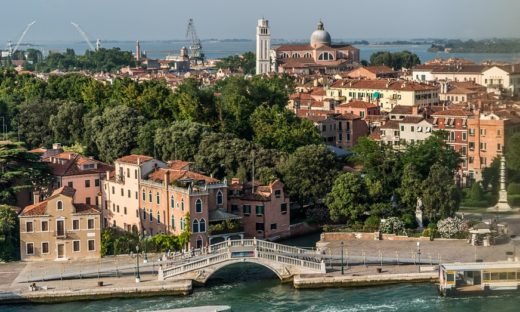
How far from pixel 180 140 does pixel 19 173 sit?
4237 millimetres

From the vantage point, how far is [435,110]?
96.4 ft

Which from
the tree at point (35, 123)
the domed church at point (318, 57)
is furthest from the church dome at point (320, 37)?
the tree at point (35, 123)

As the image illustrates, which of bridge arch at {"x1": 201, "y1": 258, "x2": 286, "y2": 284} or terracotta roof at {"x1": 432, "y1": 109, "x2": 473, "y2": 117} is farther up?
terracotta roof at {"x1": 432, "y1": 109, "x2": 473, "y2": 117}

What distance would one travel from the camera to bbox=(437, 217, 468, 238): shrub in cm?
1912

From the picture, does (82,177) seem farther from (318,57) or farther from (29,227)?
(318,57)

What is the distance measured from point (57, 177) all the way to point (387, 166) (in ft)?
22.0

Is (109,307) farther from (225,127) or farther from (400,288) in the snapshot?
(225,127)

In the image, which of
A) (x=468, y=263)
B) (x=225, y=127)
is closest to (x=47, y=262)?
(x=468, y=263)

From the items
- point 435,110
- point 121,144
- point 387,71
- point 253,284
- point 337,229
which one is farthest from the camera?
point 387,71

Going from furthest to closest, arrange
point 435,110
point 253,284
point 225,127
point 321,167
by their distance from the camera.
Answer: point 435,110
point 225,127
point 321,167
point 253,284

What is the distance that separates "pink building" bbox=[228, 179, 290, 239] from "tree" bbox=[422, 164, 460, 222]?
2.72 meters

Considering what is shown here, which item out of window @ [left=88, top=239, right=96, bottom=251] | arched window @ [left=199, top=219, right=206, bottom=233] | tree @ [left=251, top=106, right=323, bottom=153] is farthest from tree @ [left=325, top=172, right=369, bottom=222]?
window @ [left=88, top=239, right=96, bottom=251]

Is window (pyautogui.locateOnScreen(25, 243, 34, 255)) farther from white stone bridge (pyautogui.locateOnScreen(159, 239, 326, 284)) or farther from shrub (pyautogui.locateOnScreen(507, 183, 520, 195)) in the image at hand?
shrub (pyautogui.locateOnScreen(507, 183, 520, 195))

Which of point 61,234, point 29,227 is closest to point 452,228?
point 61,234
